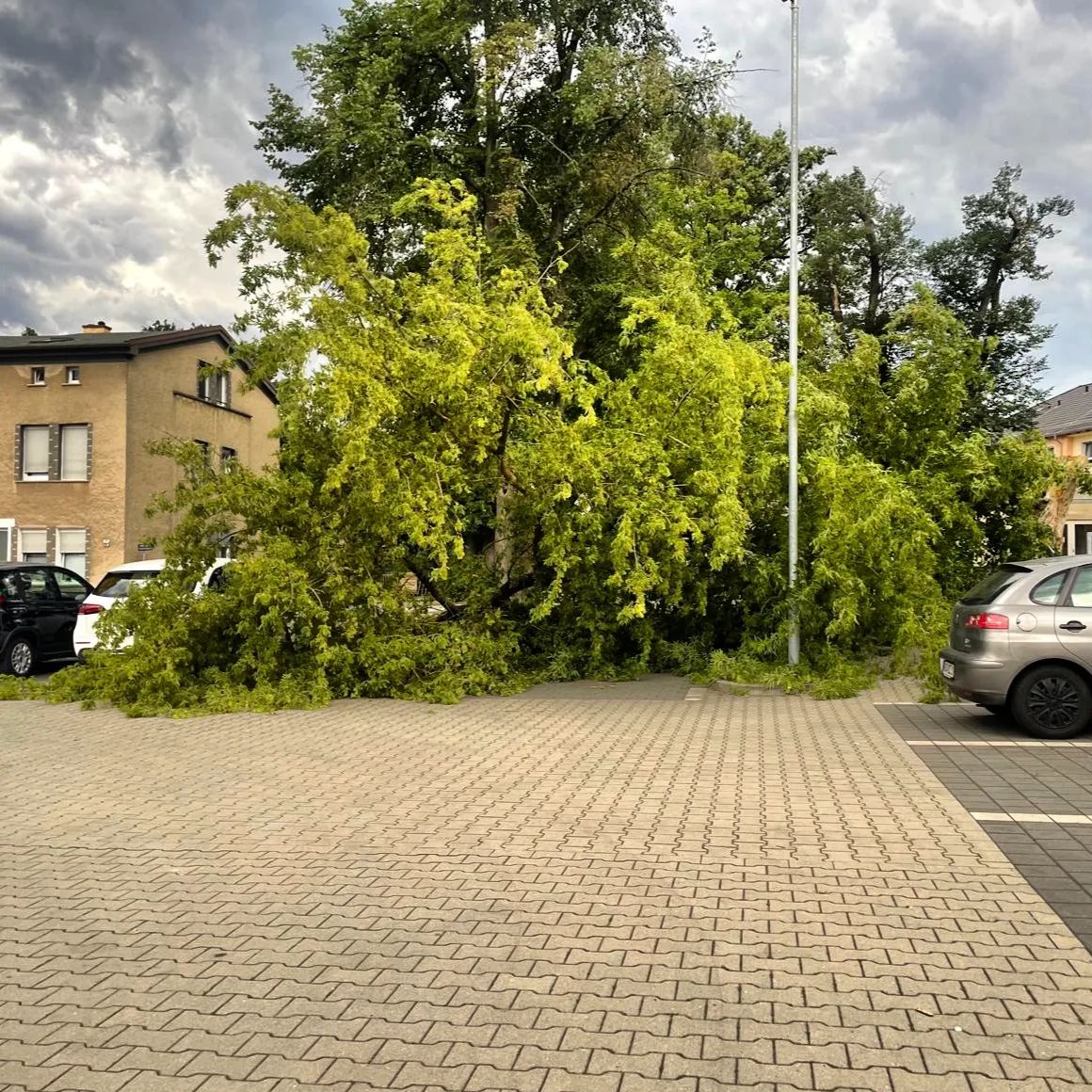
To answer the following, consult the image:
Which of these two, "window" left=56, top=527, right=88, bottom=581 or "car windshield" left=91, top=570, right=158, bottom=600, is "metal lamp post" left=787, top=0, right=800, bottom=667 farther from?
"window" left=56, top=527, right=88, bottom=581

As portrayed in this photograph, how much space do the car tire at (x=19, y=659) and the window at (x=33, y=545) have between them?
18.8 m

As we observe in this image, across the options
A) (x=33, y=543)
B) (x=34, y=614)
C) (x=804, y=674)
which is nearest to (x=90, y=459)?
(x=33, y=543)

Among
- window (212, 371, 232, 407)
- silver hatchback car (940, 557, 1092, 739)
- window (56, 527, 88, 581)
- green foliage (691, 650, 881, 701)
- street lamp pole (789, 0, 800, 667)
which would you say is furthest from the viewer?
window (212, 371, 232, 407)

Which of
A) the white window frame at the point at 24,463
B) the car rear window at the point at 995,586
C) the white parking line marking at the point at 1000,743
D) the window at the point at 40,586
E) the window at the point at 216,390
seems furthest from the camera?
the window at the point at 216,390

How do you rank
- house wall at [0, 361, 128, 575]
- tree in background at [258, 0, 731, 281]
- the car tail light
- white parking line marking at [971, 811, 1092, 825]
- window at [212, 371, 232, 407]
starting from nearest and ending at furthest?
1. white parking line marking at [971, 811, 1092, 825]
2. the car tail light
3. tree in background at [258, 0, 731, 281]
4. house wall at [0, 361, 128, 575]
5. window at [212, 371, 232, 407]


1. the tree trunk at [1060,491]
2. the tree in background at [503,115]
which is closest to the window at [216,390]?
the tree in background at [503,115]

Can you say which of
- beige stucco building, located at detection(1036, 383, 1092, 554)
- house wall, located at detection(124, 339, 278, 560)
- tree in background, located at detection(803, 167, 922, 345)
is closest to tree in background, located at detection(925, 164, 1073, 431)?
tree in background, located at detection(803, 167, 922, 345)

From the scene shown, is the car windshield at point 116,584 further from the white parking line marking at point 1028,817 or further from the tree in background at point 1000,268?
the tree in background at point 1000,268

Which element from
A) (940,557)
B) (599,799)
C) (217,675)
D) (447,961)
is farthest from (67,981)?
(940,557)

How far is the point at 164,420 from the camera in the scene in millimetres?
35156

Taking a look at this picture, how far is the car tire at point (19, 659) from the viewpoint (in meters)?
15.7

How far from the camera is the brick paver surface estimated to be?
143 inches

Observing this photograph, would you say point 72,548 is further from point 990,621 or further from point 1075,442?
point 1075,442

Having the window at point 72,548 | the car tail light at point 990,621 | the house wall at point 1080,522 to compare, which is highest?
the house wall at point 1080,522
